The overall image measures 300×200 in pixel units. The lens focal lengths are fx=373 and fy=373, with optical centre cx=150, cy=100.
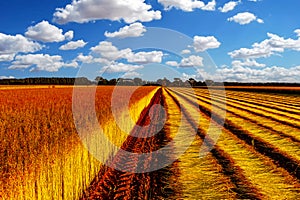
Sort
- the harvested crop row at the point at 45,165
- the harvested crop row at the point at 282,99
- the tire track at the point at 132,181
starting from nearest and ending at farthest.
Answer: the harvested crop row at the point at 45,165 → the tire track at the point at 132,181 → the harvested crop row at the point at 282,99

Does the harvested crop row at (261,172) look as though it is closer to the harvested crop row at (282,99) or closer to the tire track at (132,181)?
the tire track at (132,181)

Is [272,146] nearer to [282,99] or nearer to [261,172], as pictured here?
[261,172]

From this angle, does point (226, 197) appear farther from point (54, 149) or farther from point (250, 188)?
point (54, 149)

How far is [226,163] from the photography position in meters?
9.18

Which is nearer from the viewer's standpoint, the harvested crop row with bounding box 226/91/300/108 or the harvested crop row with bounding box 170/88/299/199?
the harvested crop row with bounding box 170/88/299/199

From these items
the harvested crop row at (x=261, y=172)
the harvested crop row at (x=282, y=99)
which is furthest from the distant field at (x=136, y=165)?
the harvested crop row at (x=282, y=99)

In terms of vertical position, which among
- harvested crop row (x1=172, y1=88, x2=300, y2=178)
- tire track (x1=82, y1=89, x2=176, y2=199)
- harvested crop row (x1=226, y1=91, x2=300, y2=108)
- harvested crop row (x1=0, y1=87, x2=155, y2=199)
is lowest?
tire track (x1=82, y1=89, x2=176, y2=199)

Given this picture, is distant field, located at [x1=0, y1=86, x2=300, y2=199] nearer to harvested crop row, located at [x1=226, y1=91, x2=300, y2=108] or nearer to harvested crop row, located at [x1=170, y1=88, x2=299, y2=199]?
harvested crop row, located at [x1=170, y1=88, x2=299, y2=199]

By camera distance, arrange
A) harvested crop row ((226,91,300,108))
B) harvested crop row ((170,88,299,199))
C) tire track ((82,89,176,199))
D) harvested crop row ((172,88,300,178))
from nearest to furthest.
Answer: tire track ((82,89,176,199))
harvested crop row ((170,88,299,199))
harvested crop row ((172,88,300,178))
harvested crop row ((226,91,300,108))

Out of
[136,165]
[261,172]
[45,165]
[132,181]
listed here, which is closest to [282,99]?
[261,172]

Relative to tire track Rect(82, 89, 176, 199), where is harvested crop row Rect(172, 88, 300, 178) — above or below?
above

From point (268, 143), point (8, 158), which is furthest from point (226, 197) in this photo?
point (268, 143)

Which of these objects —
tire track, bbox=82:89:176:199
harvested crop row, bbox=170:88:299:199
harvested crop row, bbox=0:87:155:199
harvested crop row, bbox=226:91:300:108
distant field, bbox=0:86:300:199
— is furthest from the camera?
harvested crop row, bbox=226:91:300:108

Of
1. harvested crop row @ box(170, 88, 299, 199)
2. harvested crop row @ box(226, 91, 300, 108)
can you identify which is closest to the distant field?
harvested crop row @ box(170, 88, 299, 199)
